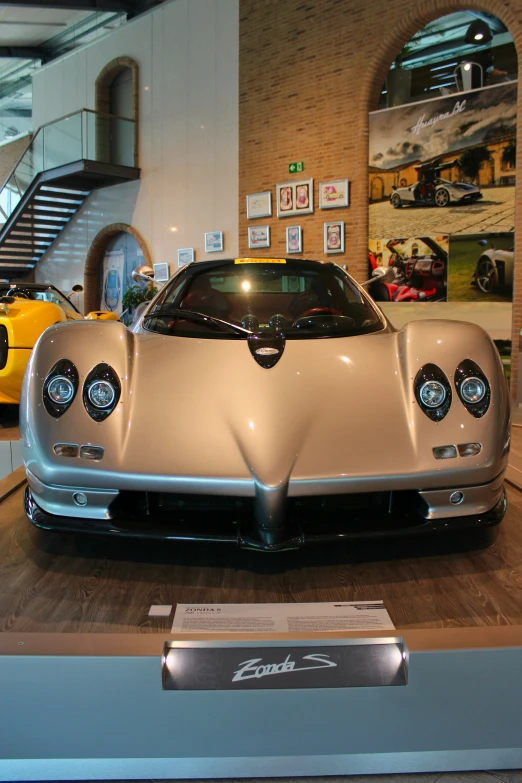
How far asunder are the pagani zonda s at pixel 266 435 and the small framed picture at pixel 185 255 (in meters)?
9.05

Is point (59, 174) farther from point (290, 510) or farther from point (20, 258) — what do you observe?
point (290, 510)

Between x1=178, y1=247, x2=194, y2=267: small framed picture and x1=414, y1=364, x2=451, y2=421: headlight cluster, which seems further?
x1=178, y1=247, x2=194, y2=267: small framed picture

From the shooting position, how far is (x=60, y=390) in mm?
1867

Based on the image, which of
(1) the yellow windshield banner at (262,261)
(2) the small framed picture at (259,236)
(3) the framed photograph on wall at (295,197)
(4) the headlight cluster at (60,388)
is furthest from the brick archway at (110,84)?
(4) the headlight cluster at (60,388)

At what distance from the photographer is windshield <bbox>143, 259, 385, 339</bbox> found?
2.53m

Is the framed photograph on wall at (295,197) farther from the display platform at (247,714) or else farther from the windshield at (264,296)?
the display platform at (247,714)

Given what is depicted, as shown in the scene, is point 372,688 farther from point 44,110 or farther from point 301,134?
point 44,110

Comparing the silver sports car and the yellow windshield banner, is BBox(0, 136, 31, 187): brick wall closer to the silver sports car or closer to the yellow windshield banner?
the silver sports car

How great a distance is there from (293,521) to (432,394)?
1.90 ft

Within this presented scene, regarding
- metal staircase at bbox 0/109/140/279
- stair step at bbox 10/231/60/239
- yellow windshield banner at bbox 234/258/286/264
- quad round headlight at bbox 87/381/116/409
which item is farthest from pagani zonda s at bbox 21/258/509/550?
stair step at bbox 10/231/60/239

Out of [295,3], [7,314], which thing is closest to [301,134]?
[295,3]

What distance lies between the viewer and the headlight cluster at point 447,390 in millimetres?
1815

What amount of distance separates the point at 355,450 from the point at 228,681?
2.28 feet

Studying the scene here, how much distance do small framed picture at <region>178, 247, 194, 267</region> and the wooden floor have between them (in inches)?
364
